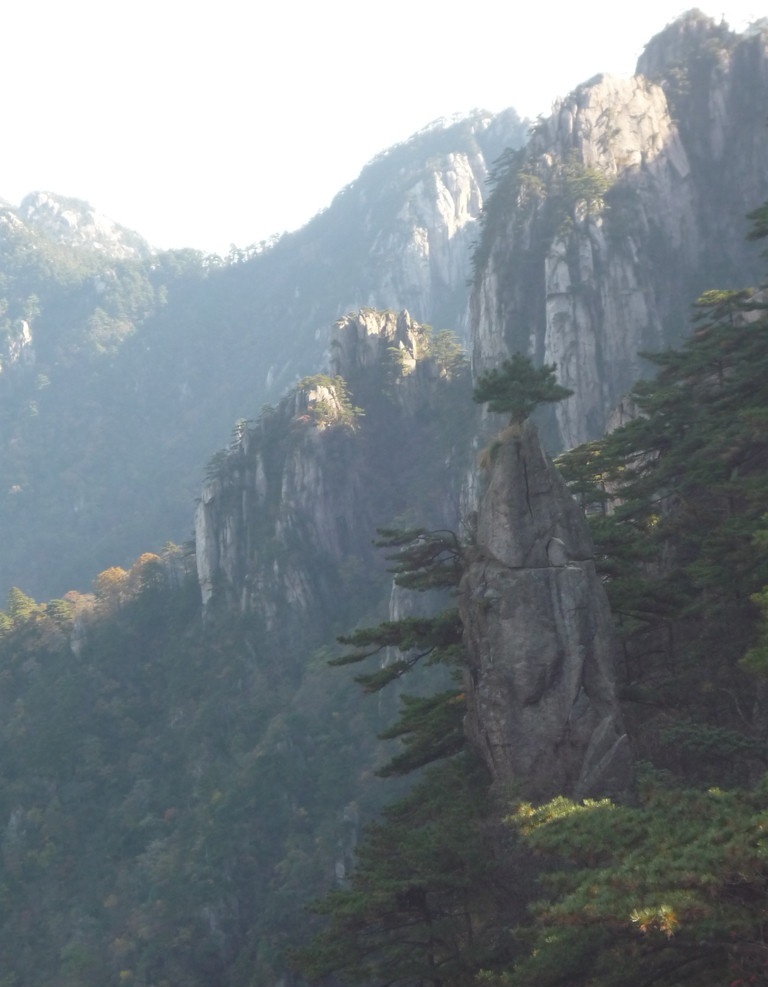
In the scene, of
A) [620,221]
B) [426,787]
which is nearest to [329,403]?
[620,221]

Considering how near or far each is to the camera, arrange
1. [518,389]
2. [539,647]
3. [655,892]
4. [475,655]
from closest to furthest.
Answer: [655,892]
[539,647]
[475,655]
[518,389]

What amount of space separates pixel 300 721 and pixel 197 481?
89267 millimetres

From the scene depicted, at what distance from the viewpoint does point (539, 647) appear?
747 inches

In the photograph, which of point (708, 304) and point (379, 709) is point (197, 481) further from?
point (708, 304)

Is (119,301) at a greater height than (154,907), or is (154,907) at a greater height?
(119,301)

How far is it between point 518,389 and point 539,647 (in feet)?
16.7

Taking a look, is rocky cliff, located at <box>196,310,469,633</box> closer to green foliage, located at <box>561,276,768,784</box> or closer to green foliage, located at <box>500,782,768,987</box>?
green foliage, located at <box>561,276,768,784</box>

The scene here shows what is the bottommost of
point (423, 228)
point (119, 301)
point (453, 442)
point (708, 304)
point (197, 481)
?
point (708, 304)

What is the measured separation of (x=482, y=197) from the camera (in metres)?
164

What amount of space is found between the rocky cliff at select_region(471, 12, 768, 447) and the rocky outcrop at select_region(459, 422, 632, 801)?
47248mm

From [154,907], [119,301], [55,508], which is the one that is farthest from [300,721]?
[119,301]

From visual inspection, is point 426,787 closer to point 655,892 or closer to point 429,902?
point 429,902

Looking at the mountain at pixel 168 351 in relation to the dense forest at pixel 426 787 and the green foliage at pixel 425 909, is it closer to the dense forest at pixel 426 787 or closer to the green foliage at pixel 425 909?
the dense forest at pixel 426 787

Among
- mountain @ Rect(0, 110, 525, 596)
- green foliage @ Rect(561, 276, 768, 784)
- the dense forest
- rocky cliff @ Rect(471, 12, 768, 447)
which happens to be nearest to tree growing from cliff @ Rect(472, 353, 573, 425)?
the dense forest
